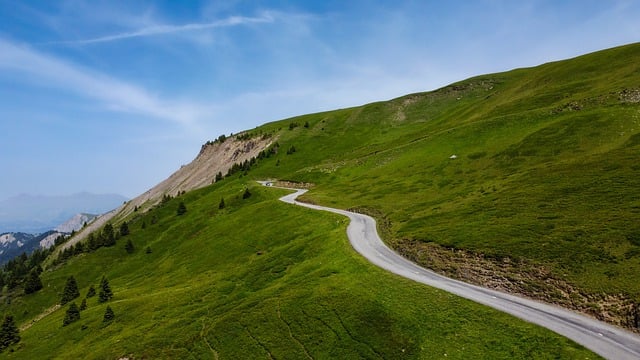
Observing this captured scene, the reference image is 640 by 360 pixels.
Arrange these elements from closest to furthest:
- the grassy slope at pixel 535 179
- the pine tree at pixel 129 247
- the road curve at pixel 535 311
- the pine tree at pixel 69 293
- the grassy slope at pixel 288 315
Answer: the road curve at pixel 535 311 → the grassy slope at pixel 288 315 → the grassy slope at pixel 535 179 → the pine tree at pixel 69 293 → the pine tree at pixel 129 247

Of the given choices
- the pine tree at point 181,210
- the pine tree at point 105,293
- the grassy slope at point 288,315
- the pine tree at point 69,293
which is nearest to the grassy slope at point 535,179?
the grassy slope at point 288,315

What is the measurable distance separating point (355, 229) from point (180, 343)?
29.9 meters

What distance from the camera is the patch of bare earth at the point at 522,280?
96.7ft

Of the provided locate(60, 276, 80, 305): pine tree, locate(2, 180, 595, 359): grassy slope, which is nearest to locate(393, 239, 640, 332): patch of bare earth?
locate(2, 180, 595, 359): grassy slope

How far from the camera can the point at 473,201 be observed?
56031 millimetres

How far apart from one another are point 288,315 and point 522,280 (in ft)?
72.2

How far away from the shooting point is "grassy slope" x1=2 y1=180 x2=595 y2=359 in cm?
3033

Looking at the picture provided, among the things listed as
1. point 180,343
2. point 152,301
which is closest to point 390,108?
point 152,301

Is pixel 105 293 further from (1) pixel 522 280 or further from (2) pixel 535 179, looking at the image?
(2) pixel 535 179

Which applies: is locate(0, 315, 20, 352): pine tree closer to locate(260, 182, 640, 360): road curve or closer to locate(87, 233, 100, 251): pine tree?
locate(260, 182, 640, 360): road curve

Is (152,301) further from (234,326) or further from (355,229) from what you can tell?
(355,229)

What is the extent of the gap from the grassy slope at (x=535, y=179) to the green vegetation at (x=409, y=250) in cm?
27

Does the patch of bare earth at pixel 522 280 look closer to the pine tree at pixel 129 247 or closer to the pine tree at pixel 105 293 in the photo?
the pine tree at pixel 105 293

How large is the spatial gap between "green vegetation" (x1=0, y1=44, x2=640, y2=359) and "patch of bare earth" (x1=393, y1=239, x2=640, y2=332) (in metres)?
0.35
